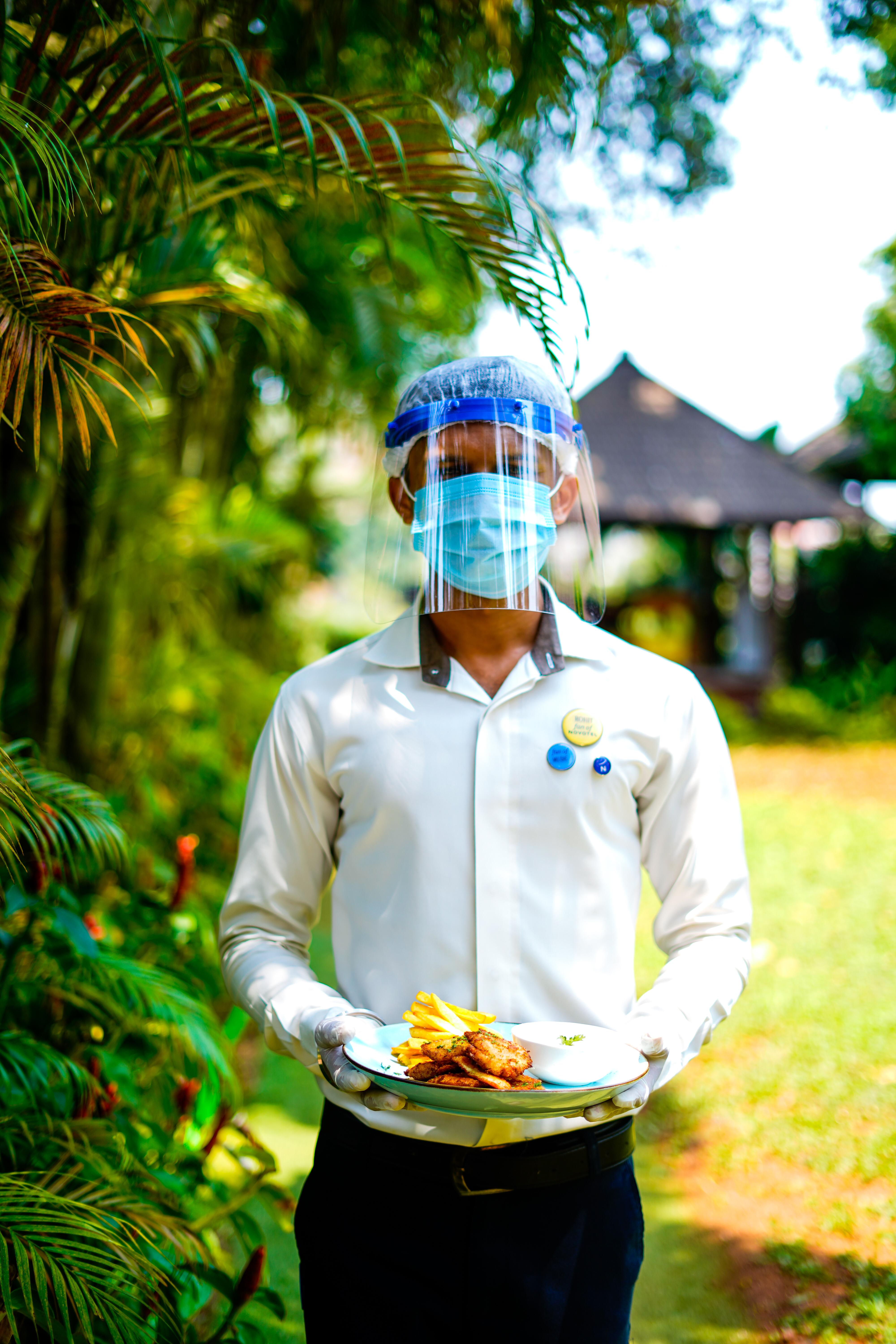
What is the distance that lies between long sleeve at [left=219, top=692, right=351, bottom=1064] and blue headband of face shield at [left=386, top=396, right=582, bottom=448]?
530 mm

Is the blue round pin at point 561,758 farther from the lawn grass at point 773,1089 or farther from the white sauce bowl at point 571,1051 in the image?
the lawn grass at point 773,1089

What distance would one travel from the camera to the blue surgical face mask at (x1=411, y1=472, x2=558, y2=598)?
1718 mm

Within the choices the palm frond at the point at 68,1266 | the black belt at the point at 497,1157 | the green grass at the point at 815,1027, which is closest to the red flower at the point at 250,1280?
the palm frond at the point at 68,1266

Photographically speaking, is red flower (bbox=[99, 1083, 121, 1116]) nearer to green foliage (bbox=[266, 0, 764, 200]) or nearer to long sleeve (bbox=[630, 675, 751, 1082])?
long sleeve (bbox=[630, 675, 751, 1082])

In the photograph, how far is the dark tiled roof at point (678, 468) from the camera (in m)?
13.0

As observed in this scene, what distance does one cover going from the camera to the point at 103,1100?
7.59ft

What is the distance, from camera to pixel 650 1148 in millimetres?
3941

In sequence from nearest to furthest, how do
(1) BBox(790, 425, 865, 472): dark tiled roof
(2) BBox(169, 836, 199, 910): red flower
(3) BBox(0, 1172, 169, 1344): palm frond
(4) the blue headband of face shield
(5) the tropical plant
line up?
(3) BBox(0, 1172, 169, 1344): palm frond, (5) the tropical plant, (4) the blue headband of face shield, (2) BBox(169, 836, 199, 910): red flower, (1) BBox(790, 425, 865, 472): dark tiled roof

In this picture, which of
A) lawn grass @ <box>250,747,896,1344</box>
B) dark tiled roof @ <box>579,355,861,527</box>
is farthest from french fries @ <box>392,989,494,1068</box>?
dark tiled roof @ <box>579,355,861,527</box>

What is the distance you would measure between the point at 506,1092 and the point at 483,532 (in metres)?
0.89

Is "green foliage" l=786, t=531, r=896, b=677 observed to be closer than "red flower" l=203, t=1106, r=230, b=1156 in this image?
No

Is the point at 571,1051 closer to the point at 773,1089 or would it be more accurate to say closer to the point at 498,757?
the point at 498,757

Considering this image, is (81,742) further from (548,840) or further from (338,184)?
(548,840)

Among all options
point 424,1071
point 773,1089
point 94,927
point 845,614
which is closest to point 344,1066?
point 424,1071
